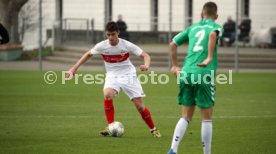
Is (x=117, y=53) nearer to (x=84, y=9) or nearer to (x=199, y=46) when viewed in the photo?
(x=199, y=46)

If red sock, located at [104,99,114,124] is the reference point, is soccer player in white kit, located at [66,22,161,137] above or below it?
above

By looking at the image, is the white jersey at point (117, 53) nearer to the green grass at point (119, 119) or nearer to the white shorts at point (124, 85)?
the white shorts at point (124, 85)

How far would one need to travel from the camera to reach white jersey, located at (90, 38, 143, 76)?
1404 cm

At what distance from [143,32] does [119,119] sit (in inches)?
845

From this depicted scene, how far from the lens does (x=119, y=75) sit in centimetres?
1416

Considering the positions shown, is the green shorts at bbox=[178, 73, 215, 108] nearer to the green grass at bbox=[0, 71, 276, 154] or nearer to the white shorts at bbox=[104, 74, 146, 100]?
the green grass at bbox=[0, 71, 276, 154]

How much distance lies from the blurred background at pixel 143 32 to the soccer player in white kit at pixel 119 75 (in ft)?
60.0

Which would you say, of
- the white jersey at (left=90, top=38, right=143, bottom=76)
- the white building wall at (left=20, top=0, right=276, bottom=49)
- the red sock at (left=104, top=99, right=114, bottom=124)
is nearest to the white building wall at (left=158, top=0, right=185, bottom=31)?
the white building wall at (left=20, top=0, right=276, bottom=49)

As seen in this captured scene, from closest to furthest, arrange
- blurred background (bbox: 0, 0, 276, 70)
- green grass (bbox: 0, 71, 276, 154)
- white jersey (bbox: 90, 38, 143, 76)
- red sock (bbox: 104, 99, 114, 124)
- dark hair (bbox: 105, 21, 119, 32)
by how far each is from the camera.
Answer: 1. green grass (bbox: 0, 71, 276, 154)
2. dark hair (bbox: 105, 21, 119, 32)
3. red sock (bbox: 104, 99, 114, 124)
4. white jersey (bbox: 90, 38, 143, 76)
5. blurred background (bbox: 0, 0, 276, 70)

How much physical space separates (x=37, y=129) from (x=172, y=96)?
8629 millimetres

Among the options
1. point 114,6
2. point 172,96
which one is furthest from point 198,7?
point 172,96

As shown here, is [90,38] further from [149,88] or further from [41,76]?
[149,88]

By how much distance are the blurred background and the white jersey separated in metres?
18.3

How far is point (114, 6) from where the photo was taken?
45281mm
